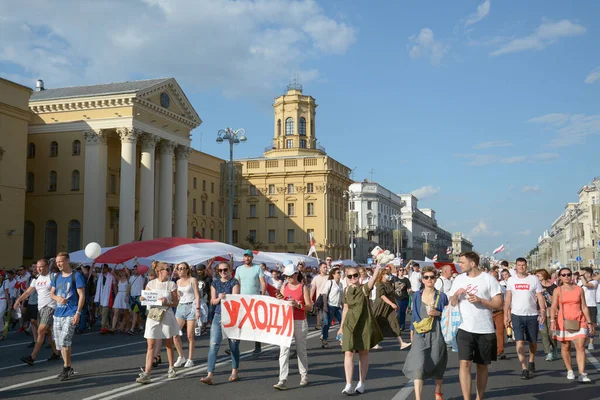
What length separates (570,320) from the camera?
31.9 ft

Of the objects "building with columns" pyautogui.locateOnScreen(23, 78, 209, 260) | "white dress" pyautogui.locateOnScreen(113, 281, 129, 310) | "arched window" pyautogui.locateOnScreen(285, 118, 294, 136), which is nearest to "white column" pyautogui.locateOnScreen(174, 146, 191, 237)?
"building with columns" pyautogui.locateOnScreen(23, 78, 209, 260)

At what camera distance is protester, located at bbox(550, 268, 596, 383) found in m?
9.66

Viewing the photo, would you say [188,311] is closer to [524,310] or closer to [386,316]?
[386,316]

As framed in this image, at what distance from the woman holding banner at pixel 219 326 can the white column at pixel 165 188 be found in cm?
4057

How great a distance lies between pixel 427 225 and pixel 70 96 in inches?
4813

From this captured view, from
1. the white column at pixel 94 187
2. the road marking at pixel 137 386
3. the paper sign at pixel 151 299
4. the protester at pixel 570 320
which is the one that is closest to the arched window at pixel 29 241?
the white column at pixel 94 187

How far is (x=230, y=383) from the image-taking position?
9.36m

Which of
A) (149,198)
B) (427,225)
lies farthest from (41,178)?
(427,225)

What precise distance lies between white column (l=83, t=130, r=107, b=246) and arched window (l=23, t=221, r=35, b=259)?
6.32 metres

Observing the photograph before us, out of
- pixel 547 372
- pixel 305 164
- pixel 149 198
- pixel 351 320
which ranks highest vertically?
pixel 305 164

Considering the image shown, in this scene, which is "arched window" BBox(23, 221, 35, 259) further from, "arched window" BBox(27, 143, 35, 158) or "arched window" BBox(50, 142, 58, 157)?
"arched window" BBox(50, 142, 58, 157)

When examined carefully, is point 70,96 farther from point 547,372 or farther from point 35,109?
point 547,372

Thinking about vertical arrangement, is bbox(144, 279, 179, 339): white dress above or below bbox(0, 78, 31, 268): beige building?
below

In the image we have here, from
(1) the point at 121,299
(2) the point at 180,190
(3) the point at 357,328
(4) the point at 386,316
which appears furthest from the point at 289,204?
(3) the point at 357,328
